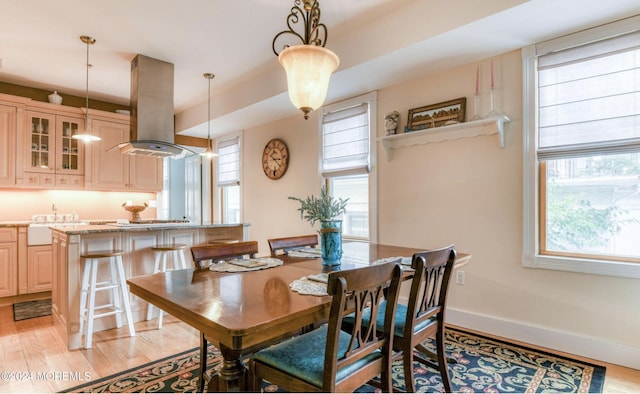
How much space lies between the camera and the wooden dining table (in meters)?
1.06

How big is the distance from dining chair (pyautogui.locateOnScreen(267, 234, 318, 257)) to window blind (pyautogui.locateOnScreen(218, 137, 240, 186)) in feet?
10.3

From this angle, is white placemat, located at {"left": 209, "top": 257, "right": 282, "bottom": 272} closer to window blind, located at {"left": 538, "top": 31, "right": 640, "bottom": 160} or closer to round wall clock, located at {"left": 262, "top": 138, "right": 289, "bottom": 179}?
window blind, located at {"left": 538, "top": 31, "right": 640, "bottom": 160}

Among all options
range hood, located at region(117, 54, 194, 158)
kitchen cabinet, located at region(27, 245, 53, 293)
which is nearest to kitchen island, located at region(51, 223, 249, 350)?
range hood, located at region(117, 54, 194, 158)

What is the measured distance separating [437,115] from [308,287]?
240 centimetres

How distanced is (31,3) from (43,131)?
2425 mm

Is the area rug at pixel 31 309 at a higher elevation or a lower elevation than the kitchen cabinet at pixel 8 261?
lower

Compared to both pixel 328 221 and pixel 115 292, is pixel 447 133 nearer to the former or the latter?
pixel 328 221

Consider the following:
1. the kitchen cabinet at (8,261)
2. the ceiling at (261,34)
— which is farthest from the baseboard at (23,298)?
the ceiling at (261,34)

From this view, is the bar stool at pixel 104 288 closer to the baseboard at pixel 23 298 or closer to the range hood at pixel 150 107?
the range hood at pixel 150 107

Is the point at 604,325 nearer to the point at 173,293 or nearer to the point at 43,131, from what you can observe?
the point at 173,293

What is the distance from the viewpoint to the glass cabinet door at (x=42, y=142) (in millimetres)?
4309

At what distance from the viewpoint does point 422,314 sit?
5.61 feet

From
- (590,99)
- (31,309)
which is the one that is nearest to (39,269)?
(31,309)

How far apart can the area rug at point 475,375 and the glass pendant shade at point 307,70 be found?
5.80ft
